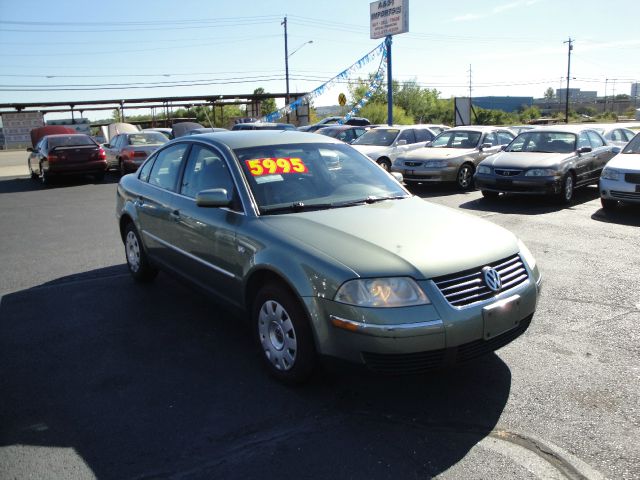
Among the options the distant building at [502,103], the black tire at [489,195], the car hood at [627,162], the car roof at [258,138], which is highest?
the distant building at [502,103]

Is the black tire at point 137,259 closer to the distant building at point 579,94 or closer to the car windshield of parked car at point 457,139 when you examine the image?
the car windshield of parked car at point 457,139

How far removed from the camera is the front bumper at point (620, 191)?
9156 millimetres

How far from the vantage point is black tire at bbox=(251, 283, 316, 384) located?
339cm

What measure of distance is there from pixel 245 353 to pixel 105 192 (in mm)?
11897

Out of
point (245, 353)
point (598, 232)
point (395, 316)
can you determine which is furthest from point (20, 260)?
point (598, 232)

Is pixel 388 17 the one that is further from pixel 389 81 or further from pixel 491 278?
pixel 491 278

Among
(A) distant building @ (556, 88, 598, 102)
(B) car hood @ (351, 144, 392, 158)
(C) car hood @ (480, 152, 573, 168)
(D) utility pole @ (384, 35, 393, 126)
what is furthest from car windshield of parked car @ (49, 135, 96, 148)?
(A) distant building @ (556, 88, 598, 102)

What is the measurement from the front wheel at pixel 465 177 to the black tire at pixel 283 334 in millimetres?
10121

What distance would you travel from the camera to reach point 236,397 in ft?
11.7

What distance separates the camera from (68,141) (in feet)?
54.7

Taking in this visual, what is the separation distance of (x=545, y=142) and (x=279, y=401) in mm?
10157

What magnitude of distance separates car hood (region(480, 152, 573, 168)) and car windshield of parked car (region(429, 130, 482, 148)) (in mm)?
2356

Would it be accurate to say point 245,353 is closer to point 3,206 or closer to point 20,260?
point 20,260

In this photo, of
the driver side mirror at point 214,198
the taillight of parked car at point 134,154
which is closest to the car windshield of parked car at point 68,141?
the taillight of parked car at point 134,154
